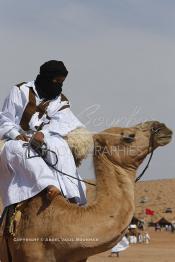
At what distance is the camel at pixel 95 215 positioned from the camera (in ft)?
21.7

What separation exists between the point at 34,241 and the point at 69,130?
1.35 m

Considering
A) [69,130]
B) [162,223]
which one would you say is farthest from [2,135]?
[162,223]

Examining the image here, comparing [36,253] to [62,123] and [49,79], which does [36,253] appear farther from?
[49,79]

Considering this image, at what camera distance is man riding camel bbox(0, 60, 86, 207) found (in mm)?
6973

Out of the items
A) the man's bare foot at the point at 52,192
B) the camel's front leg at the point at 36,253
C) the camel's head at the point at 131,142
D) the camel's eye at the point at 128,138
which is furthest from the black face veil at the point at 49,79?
the camel's front leg at the point at 36,253

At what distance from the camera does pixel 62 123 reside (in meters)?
7.55

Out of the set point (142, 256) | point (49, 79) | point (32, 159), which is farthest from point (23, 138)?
point (142, 256)

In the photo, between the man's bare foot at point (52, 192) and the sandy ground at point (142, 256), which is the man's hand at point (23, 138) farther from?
the sandy ground at point (142, 256)

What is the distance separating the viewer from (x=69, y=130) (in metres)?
7.52

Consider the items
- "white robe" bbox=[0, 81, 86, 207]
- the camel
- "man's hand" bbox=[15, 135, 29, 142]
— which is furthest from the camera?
"man's hand" bbox=[15, 135, 29, 142]

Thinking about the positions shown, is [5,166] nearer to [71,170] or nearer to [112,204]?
[71,170]

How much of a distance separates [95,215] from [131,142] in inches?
34.7

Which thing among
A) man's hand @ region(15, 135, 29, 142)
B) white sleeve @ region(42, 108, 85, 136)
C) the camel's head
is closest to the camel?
the camel's head

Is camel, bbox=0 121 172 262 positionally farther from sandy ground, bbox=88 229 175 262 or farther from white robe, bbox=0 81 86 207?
sandy ground, bbox=88 229 175 262
